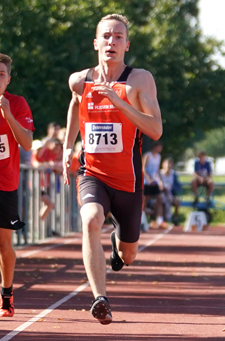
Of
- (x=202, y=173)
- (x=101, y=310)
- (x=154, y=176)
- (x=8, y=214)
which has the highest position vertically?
(x=8, y=214)

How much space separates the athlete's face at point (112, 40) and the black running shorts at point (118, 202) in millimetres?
904

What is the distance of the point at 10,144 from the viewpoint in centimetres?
668

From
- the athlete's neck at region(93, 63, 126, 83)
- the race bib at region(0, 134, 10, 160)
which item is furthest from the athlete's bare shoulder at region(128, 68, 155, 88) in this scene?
the race bib at region(0, 134, 10, 160)

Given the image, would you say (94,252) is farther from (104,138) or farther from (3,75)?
(3,75)

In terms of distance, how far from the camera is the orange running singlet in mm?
6117

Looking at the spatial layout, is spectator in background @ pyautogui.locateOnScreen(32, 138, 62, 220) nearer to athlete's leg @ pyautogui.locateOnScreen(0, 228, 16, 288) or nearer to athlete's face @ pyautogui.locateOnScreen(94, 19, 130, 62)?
athlete's leg @ pyautogui.locateOnScreen(0, 228, 16, 288)

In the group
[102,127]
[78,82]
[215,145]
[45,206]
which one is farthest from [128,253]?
[215,145]

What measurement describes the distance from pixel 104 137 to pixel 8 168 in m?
0.98

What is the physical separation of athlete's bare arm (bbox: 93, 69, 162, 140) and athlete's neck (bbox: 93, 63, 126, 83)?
4.4 inches

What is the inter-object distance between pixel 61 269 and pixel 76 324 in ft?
15.2

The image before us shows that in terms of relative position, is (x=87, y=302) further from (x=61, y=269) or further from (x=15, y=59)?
(x=15, y=59)

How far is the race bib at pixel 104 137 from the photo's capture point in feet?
20.1

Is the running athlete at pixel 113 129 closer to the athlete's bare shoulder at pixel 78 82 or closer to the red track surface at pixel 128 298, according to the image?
the athlete's bare shoulder at pixel 78 82

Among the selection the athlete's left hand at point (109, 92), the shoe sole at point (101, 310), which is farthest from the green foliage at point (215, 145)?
the shoe sole at point (101, 310)
